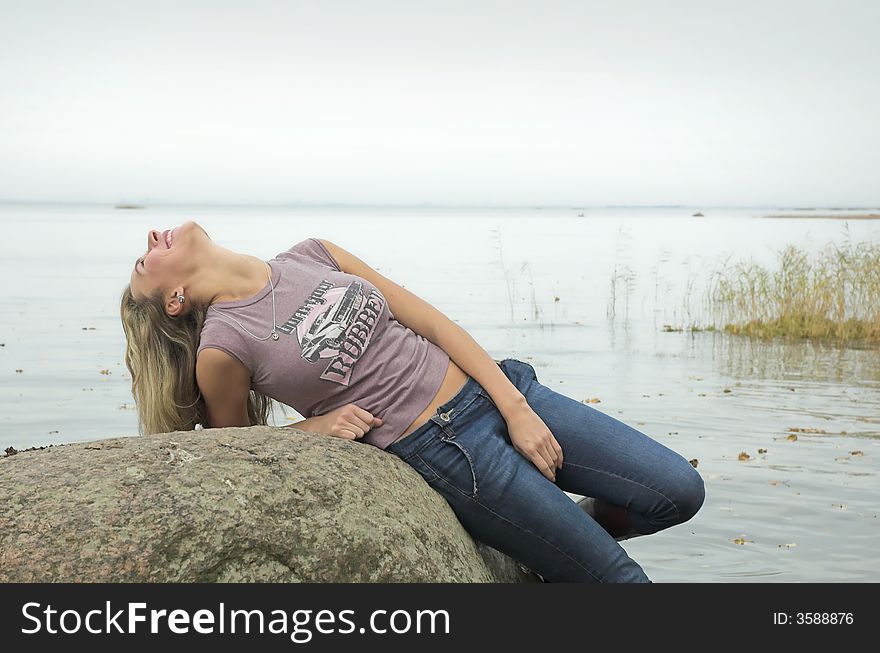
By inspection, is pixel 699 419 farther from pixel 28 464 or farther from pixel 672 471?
pixel 28 464

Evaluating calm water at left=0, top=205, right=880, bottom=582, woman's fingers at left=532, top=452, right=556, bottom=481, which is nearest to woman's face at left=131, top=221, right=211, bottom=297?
woman's fingers at left=532, top=452, right=556, bottom=481

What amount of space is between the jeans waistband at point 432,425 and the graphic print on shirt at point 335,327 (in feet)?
0.98

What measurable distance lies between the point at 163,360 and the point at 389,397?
811 mm

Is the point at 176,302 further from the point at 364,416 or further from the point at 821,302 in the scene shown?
the point at 821,302

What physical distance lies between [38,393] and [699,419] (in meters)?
6.64

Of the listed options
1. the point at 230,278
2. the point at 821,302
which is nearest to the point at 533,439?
the point at 230,278

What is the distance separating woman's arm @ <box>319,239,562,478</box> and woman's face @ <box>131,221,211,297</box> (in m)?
0.57

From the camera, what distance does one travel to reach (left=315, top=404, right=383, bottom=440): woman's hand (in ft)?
11.6

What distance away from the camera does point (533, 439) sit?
11.7 feet

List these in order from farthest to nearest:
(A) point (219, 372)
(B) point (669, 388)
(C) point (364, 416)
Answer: (B) point (669, 388)
(C) point (364, 416)
(A) point (219, 372)

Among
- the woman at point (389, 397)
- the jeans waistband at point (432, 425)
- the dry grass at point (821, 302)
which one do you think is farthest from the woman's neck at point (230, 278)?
the dry grass at point (821, 302)

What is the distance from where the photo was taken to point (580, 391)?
35.0 ft
